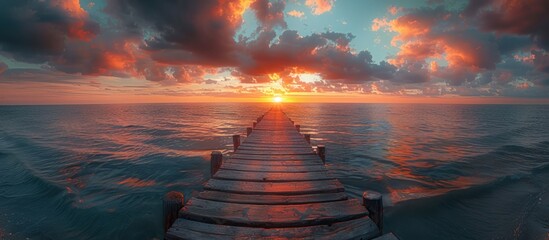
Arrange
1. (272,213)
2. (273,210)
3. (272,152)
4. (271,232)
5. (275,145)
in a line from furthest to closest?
(275,145) → (272,152) → (273,210) → (272,213) → (271,232)

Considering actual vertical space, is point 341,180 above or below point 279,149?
below

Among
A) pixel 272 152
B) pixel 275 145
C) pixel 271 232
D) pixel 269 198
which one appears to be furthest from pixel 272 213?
pixel 275 145

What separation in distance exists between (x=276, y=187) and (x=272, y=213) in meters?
1.16

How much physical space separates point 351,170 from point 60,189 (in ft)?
44.6

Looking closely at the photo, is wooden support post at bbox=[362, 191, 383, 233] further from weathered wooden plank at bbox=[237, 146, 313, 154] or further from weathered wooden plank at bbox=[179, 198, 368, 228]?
weathered wooden plank at bbox=[237, 146, 313, 154]

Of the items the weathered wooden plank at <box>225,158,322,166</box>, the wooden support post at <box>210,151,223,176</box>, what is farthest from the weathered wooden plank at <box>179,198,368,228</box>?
the wooden support post at <box>210,151,223,176</box>

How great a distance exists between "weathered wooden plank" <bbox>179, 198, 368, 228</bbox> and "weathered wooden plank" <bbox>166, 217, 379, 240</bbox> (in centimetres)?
11

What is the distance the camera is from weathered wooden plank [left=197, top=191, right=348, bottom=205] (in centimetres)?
453

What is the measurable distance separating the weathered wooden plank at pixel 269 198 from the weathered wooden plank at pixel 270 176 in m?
0.89

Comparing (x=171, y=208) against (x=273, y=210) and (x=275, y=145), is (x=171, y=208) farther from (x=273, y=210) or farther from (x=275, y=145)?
(x=275, y=145)

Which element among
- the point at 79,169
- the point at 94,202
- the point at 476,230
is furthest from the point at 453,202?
the point at 79,169

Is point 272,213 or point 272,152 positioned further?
point 272,152

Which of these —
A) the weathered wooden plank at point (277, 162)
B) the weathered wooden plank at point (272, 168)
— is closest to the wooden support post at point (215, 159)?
the weathered wooden plank at point (277, 162)

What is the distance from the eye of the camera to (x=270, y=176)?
6.00 metres
